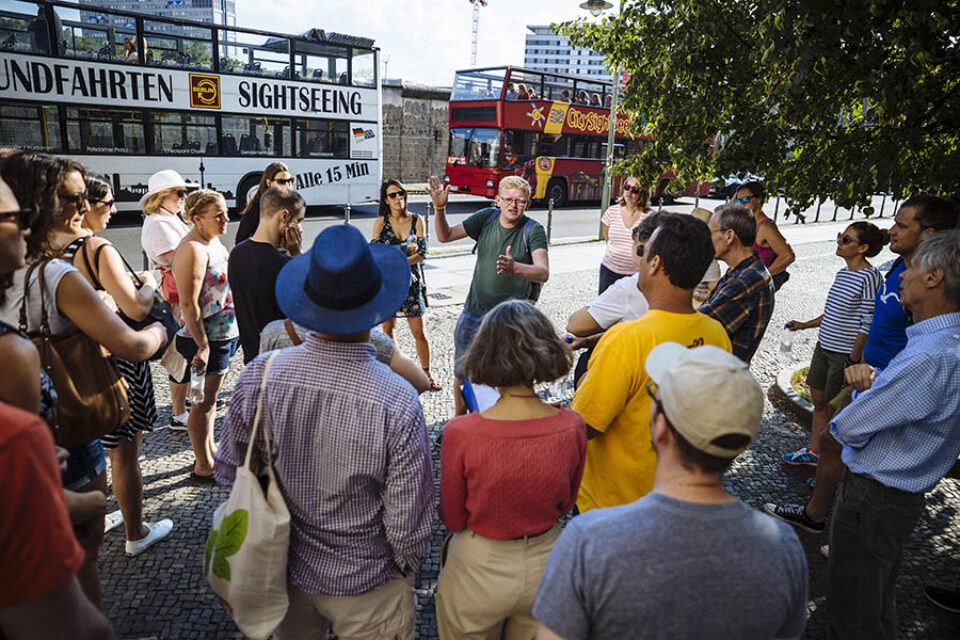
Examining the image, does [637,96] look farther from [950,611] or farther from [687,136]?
[950,611]

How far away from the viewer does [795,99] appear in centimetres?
382

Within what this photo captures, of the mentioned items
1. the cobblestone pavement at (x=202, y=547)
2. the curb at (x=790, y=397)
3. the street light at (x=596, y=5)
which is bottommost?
the cobblestone pavement at (x=202, y=547)

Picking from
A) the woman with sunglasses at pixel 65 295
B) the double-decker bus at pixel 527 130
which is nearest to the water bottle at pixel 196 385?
the woman with sunglasses at pixel 65 295

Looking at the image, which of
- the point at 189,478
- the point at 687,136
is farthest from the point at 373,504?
the point at 687,136

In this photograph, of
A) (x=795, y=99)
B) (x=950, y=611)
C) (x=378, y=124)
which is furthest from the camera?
(x=378, y=124)

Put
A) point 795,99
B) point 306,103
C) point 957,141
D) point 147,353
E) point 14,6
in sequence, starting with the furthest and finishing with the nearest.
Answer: point 306,103 → point 14,6 → point 957,141 → point 795,99 → point 147,353

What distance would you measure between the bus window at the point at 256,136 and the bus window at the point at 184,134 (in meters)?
0.32

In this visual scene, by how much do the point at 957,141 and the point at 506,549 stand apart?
5073 millimetres

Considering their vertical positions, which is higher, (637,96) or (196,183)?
(637,96)

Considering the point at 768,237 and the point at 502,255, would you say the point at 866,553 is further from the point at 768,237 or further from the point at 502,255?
the point at 768,237

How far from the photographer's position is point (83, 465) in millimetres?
2275

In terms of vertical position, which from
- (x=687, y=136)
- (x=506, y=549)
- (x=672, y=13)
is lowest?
(x=506, y=549)

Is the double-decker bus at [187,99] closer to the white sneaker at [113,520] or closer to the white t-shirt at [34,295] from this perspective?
the white sneaker at [113,520]

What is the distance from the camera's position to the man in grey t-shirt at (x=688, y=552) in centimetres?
119
